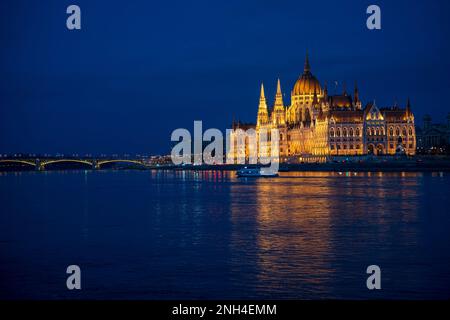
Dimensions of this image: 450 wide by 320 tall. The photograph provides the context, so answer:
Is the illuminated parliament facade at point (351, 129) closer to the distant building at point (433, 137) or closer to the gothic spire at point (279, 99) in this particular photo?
the gothic spire at point (279, 99)

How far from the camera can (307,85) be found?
166000 millimetres

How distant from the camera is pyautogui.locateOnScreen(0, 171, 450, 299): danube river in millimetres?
19609

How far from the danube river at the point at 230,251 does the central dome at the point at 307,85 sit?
11955 cm

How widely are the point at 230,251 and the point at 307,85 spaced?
14254 cm

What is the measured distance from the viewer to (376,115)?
13962 centimetres

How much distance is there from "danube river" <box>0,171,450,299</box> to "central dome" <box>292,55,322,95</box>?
4707 inches

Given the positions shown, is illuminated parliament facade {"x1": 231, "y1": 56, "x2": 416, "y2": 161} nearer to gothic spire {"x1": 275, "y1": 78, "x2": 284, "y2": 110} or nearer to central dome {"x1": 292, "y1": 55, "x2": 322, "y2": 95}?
central dome {"x1": 292, "y1": 55, "x2": 322, "y2": 95}

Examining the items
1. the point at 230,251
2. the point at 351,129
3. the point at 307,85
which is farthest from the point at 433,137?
the point at 230,251

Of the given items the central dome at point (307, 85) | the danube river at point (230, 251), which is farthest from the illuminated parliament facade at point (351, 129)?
the danube river at point (230, 251)

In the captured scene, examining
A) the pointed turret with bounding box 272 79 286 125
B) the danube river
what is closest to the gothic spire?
the pointed turret with bounding box 272 79 286 125

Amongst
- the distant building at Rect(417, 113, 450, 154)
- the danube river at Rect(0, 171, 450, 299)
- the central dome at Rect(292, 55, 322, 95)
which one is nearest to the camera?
the danube river at Rect(0, 171, 450, 299)

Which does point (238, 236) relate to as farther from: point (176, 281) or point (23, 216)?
point (23, 216)

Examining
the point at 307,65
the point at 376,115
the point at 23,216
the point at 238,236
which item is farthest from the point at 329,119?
the point at 238,236
